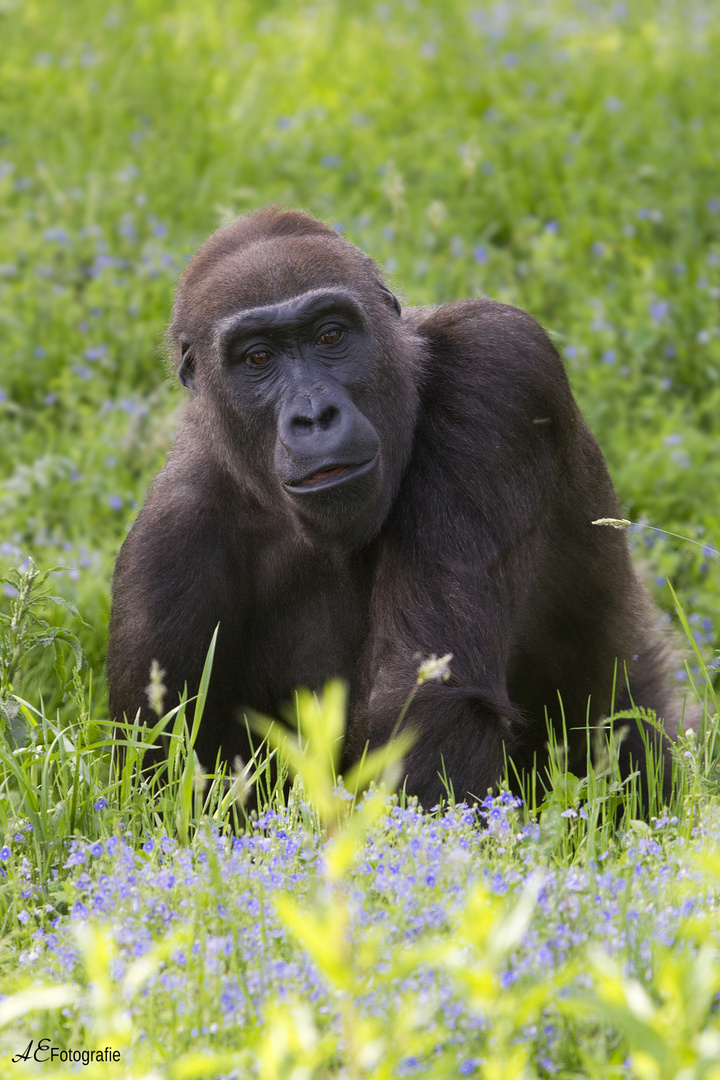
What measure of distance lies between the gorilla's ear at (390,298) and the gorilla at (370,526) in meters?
0.02

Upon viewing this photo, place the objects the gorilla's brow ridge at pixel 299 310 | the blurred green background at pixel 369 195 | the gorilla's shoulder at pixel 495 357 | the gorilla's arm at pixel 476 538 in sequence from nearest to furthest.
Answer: the gorilla's arm at pixel 476 538 < the gorilla's brow ridge at pixel 299 310 < the gorilla's shoulder at pixel 495 357 < the blurred green background at pixel 369 195

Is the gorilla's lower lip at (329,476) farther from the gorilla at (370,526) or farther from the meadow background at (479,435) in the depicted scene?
Answer: the meadow background at (479,435)

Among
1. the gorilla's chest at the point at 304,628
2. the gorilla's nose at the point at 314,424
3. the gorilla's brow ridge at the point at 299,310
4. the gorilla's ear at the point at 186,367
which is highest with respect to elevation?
the gorilla's brow ridge at the point at 299,310

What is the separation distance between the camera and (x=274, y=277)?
411 centimetres

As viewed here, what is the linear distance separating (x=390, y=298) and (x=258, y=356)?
1.66 feet

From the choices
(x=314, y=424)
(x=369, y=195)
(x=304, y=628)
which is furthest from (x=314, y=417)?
(x=369, y=195)

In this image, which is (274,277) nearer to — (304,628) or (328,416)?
(328,416)

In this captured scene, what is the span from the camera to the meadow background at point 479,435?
2219 millimetres

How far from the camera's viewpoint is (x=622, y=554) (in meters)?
4.64

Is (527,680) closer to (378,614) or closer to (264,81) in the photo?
(378,614)

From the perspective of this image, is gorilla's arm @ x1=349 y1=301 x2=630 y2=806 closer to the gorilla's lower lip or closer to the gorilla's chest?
the gorilla's chest

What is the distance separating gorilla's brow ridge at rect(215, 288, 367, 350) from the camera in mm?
3990

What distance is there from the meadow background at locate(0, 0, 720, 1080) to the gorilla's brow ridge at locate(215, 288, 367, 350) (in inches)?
37.5

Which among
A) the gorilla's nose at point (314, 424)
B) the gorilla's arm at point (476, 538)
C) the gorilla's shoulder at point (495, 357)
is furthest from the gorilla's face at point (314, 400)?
the gorilla's shoulder at point (495, 357)
